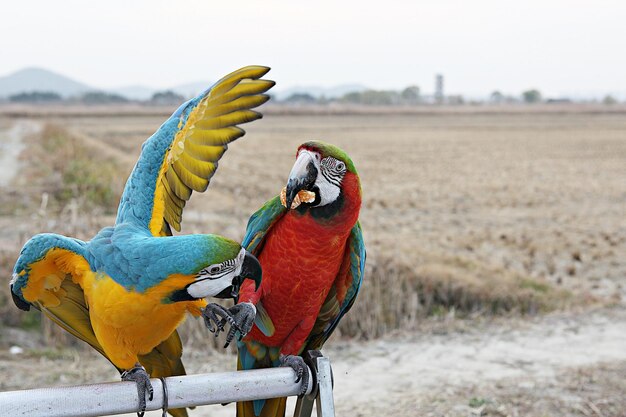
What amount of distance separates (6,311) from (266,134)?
118ft

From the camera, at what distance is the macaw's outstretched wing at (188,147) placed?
2.77 meters

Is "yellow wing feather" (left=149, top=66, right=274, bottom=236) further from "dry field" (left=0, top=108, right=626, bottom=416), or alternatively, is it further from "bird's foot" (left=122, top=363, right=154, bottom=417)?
"dry field" (left=0, top=108, right=626, bottom=416)

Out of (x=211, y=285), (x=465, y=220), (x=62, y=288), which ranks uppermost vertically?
(x=211, y=285)

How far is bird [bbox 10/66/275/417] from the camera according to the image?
7.23 feet

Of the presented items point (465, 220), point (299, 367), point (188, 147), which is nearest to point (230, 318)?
point (299, 367)

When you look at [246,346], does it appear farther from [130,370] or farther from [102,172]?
[102,172]

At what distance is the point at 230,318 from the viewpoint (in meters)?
2.40

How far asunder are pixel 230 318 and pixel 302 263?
0.51 meters

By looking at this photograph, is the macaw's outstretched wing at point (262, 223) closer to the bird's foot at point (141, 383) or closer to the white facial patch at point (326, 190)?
the white facial patch at point (326, 190)

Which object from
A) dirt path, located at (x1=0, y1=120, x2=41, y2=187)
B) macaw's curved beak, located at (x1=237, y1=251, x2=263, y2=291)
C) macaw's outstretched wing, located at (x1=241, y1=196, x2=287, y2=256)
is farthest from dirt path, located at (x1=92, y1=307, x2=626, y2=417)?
dirt path, located at (x1=0, y1=120, x2=41, y2=187)

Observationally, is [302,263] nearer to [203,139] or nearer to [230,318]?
[230,318]

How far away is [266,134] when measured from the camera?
42.7 meters

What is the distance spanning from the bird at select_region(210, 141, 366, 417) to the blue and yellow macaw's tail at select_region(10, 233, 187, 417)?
1.31ft

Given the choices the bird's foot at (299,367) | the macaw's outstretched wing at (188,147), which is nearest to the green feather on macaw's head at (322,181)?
the macaw's outstretched wing at (188,147)
